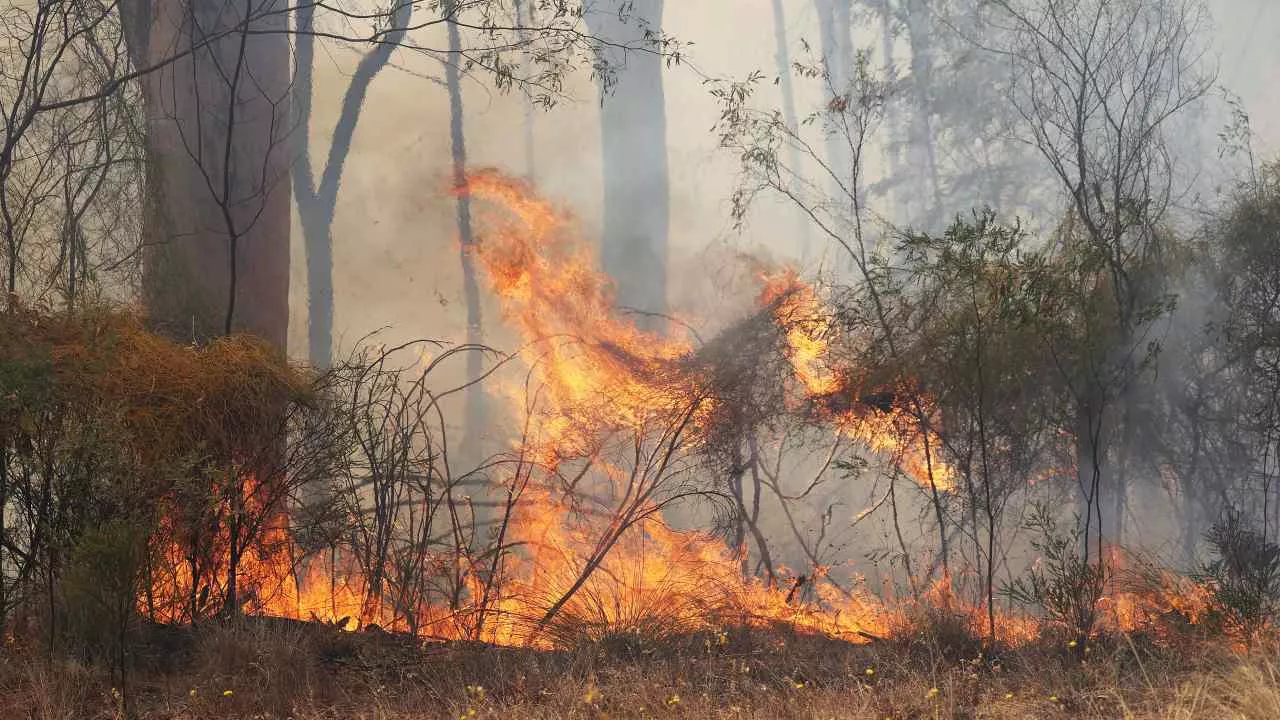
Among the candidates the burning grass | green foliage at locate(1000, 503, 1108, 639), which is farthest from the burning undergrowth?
green foliage at locate(1000, 503, 1108, 639)

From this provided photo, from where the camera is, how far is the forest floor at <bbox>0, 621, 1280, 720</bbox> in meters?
3.82

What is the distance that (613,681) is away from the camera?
418 cm

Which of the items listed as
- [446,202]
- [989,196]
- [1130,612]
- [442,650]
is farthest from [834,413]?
[989,196]

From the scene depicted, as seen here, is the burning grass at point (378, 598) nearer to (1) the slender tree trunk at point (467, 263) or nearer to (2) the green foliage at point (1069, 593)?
(2) the green foliage at point (1069, 593)

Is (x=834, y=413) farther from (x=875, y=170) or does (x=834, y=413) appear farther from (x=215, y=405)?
(x=875, y=170)

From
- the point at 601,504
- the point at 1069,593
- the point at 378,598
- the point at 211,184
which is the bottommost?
the point at 1069,593

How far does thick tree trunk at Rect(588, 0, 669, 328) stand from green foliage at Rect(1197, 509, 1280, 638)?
7768 mm

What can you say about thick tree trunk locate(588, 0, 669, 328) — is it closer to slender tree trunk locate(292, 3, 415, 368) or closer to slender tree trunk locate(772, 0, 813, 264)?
slender tree trunk locate(772, 0, 813, 264)

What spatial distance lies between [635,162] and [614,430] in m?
6.59

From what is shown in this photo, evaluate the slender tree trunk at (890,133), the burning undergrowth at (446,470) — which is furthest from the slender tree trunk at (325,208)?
the slender tree trunk at (890,133)

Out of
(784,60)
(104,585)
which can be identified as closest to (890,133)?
(784,60)

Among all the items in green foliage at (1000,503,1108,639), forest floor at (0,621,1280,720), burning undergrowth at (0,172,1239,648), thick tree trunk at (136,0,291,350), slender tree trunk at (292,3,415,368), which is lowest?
forest floor at (0,621,1280,720)

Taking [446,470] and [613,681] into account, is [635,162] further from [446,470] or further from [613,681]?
[613,681]

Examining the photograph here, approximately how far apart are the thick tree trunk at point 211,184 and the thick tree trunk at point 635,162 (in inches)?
233
